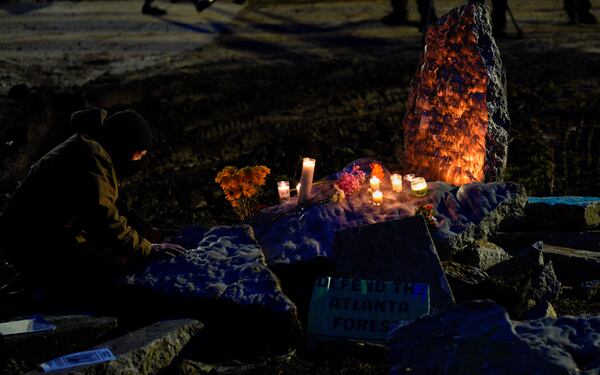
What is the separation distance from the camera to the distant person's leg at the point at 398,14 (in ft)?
59.4

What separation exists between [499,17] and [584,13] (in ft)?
8.30

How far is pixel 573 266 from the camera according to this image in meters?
7.18

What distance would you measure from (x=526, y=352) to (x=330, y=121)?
25.1 ft

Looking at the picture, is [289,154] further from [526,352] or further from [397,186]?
[526,352]

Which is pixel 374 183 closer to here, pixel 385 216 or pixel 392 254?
pixel 385 216

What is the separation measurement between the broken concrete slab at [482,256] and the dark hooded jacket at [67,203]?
253 centimetres

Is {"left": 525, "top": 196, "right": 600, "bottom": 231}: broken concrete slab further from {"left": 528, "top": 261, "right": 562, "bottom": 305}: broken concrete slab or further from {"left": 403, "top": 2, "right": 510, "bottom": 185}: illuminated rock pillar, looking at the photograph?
{"left": 528, "top": 261, "right": 562, "bottom": 305}: broken concrete slab

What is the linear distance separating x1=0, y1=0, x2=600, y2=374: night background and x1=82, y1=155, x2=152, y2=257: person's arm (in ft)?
1.62

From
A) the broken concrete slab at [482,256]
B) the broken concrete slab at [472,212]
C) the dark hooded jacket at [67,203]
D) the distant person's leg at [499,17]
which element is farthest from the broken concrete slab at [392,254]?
the distant person's leg at [499,17]

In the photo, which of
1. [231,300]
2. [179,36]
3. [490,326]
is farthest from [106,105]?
[490,326]

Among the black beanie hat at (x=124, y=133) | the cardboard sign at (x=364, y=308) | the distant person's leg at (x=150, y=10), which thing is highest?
the black beanie hat at (x=124, y=133)

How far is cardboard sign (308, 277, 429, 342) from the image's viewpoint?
5965mm

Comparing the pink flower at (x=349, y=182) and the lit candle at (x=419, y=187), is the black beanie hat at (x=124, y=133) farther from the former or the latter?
the lit candle at (x=419, y=187)

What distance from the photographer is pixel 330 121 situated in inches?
482
